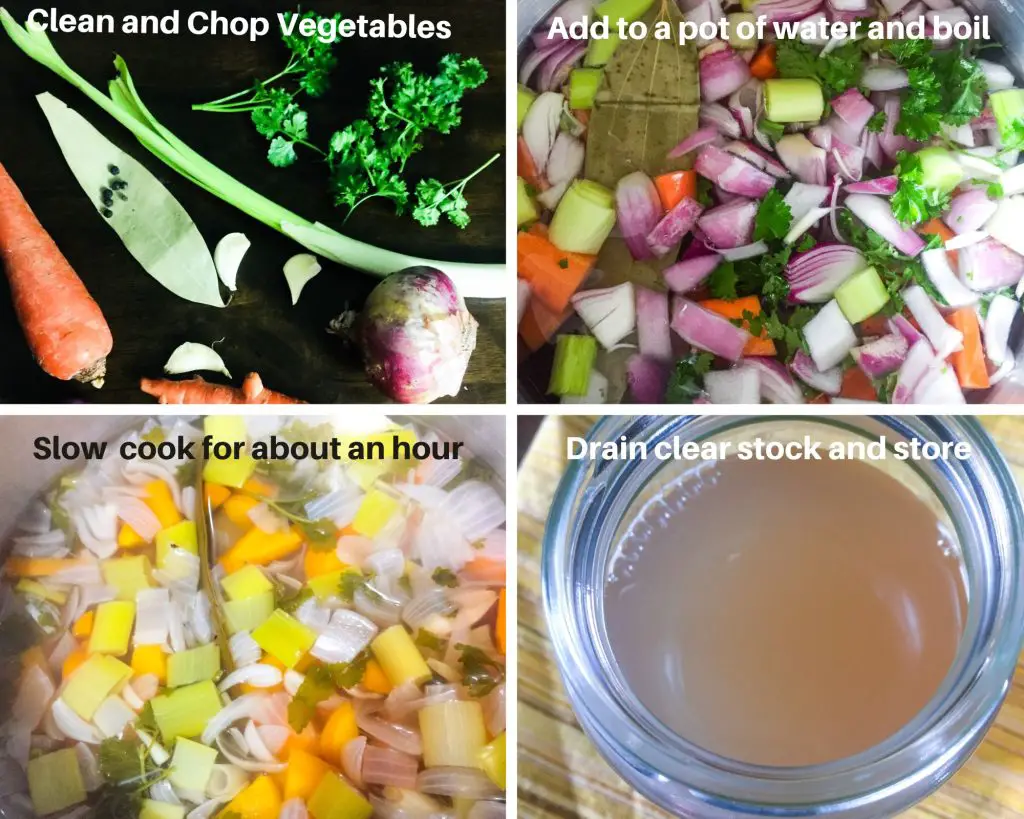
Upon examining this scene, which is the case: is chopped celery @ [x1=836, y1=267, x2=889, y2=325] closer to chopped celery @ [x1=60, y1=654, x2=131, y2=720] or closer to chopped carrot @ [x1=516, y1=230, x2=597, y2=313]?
chopped carrot @ [x1=516, y1=230, x2=597, y2=313]

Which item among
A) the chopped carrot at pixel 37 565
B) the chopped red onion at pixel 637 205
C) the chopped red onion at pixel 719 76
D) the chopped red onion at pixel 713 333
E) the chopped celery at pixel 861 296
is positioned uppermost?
the chopped red onion at pixel 719 76

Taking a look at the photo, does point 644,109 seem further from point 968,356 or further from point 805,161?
point 968,356

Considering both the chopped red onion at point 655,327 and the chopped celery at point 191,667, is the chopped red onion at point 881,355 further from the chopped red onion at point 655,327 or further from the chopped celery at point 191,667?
the chopped celery at point 191,667

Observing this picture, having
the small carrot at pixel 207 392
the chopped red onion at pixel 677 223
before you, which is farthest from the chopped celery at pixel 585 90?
the small carrot at pixel 207 392

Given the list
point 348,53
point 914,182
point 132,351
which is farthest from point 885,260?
point 132,351

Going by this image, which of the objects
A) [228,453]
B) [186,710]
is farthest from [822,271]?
[186,710]

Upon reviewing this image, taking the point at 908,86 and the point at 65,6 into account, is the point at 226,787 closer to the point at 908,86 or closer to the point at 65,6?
the point at 65,6

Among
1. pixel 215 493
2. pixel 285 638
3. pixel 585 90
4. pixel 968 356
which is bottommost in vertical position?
pixel 285 638
